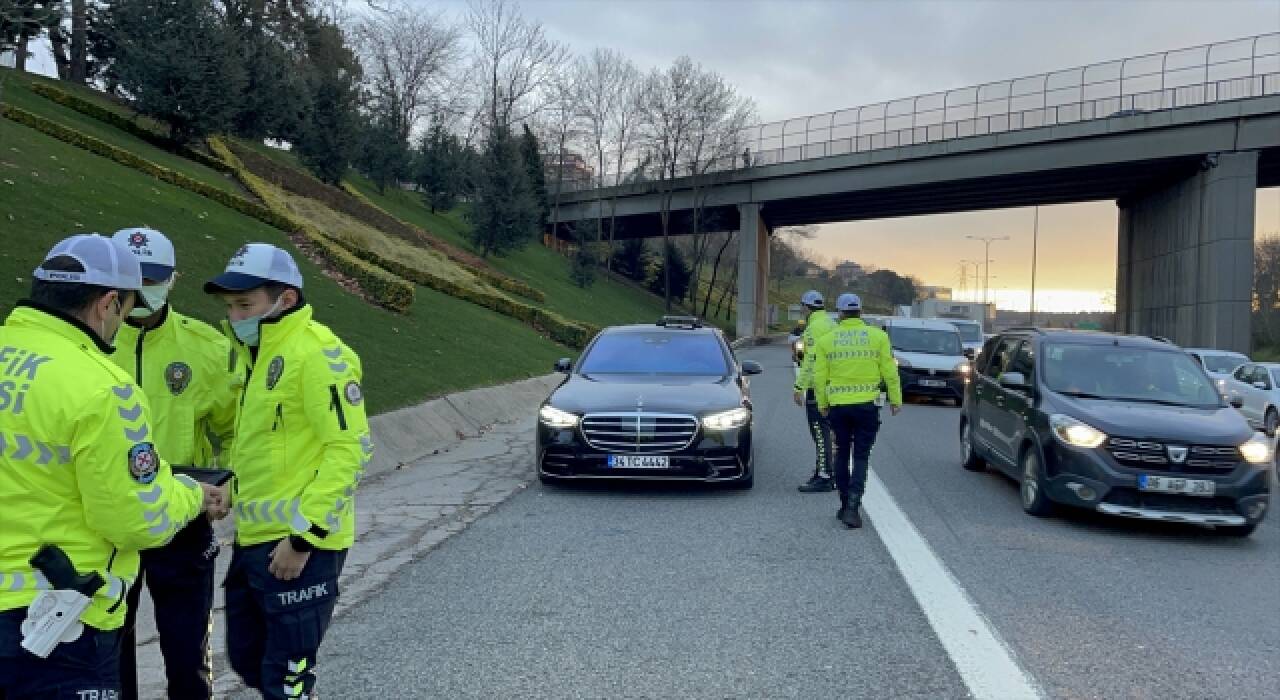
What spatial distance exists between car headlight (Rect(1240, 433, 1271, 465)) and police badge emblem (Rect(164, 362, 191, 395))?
25.1ft

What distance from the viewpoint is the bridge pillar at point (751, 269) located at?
182ft

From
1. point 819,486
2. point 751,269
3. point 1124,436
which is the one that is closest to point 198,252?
point 819,486

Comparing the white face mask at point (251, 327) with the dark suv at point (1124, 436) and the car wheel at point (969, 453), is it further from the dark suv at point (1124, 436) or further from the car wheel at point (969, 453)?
the car wheel at point (969, 453)

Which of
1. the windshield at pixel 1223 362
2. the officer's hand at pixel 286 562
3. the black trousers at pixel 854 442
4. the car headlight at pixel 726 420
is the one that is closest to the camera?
the officer's hand at pixel 286 562

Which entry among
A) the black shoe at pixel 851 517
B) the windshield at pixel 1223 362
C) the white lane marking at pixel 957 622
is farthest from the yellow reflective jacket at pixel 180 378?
the windshield at pixel 1223 362

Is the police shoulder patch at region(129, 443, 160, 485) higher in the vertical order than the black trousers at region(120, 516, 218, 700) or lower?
higher

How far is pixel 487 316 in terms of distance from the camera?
24359 millimetres

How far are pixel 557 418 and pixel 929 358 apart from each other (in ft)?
43.7

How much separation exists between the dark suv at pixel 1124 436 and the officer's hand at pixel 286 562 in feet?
21.4

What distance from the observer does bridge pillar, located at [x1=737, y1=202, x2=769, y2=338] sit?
182ft

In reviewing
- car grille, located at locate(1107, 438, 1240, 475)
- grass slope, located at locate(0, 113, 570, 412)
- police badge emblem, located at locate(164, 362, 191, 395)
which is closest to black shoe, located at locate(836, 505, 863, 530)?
car grille, located at locate(1107, 438, 1240, 475)

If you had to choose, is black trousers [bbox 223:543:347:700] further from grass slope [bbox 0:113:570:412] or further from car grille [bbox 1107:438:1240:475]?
grass slope [bbox 0:113:570:412]

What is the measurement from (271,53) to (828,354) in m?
26.6

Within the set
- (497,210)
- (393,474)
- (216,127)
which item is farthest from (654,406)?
(497,210)
